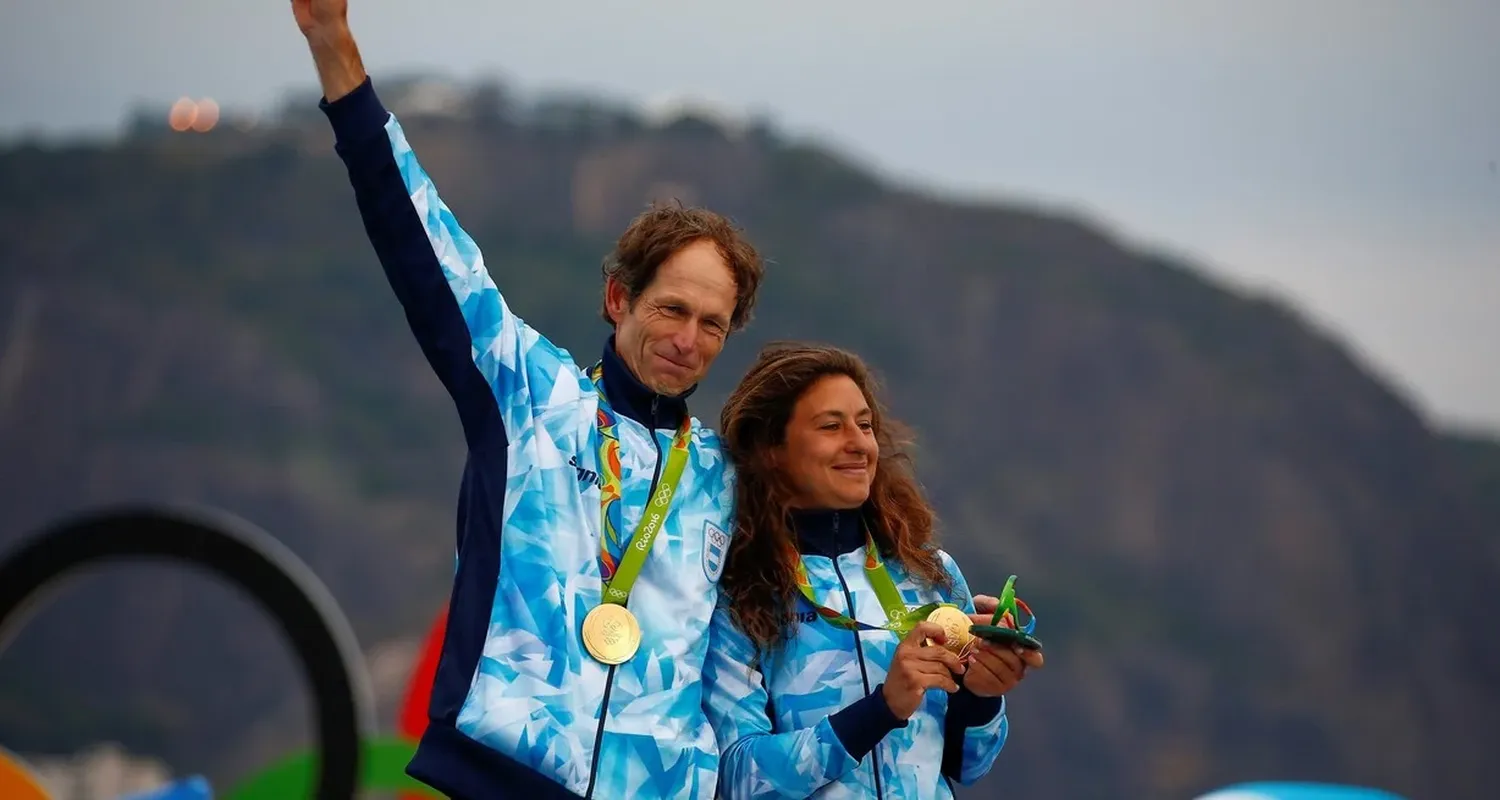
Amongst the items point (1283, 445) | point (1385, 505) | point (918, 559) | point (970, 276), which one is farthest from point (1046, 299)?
point (918, 559)

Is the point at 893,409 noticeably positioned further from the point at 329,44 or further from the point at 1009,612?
the point at 329,44

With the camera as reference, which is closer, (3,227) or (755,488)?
(755,488)

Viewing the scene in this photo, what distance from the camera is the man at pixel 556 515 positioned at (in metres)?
2.39

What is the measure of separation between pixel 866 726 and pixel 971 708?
261mm

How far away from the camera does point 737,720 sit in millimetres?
2668

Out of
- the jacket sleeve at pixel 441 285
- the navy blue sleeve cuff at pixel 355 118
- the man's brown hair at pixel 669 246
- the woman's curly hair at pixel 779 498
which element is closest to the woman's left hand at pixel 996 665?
the woman's curly hair at pixel 779 498

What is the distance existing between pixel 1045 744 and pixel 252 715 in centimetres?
1216

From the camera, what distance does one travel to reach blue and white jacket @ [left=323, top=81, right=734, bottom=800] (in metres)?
2.39

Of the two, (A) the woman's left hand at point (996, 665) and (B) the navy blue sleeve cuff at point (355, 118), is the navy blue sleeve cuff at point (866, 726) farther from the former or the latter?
(B) the navy blue sleeve cuff at point (355, 118)

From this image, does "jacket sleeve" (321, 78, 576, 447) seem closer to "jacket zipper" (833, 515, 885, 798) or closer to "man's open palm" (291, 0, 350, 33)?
"man's open palm" (291, 0, 350, 33)

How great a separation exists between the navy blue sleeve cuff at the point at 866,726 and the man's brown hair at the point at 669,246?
0.66 m

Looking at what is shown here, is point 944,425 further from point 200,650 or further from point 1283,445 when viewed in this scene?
point 200,650

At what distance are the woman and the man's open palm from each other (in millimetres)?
942

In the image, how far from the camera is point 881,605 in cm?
279
